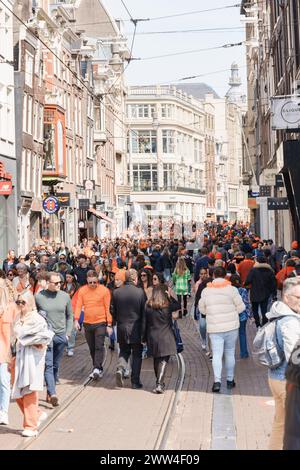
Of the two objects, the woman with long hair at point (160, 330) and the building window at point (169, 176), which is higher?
the building window at point (169, 176)

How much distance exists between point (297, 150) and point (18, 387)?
19586 mm

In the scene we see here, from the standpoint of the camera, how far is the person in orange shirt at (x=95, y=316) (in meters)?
14.0

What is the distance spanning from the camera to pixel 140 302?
13711mm

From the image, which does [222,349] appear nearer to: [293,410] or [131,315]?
[131,315]

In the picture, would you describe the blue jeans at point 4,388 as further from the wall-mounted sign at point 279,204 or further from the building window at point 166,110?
the building window at point 166,110

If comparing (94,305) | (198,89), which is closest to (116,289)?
(94,305)

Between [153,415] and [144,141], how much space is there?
104246 millimetres

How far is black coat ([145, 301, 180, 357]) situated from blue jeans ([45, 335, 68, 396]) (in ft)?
4.25

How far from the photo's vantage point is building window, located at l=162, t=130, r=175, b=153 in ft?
375

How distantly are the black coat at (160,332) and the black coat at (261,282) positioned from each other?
4984 millimetres

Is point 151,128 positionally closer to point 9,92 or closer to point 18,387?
point 9,92

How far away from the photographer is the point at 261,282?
18.5 m

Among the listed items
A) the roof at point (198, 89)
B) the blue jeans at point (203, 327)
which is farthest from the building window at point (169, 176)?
the blue jeans at point (203, 327)

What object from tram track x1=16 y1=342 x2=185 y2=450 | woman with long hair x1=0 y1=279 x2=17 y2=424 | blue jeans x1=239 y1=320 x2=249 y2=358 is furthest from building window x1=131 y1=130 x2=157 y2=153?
woman with long hair x1=0 y1=279 x2=17 y2=424
